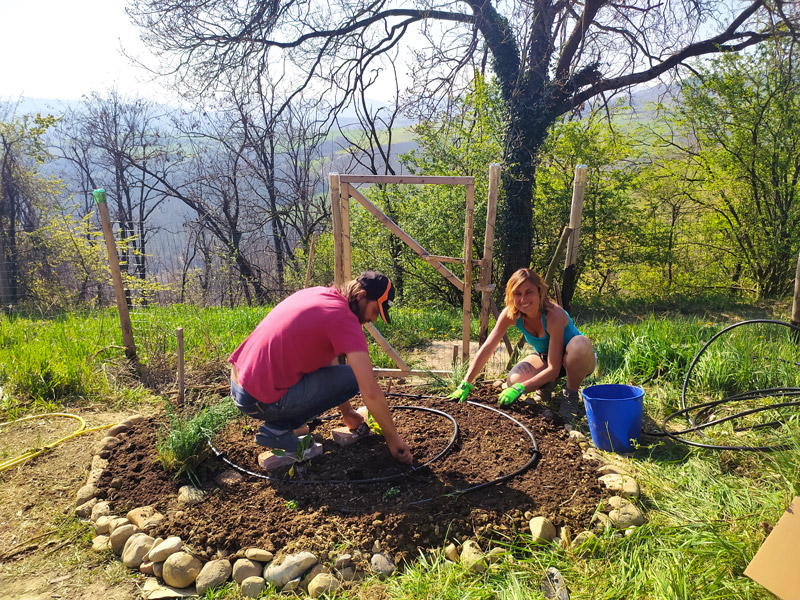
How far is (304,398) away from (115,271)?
278cm

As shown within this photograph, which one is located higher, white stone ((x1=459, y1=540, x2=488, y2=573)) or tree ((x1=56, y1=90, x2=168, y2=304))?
tree ((x1=56, y1=90, x2=168, y2=304))

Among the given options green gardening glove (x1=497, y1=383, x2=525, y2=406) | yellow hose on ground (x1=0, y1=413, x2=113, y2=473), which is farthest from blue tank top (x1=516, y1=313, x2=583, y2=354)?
yellow hose on ground (x1=0, y1=413, x2=113, y2=473)

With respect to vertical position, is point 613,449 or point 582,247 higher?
point 582,247

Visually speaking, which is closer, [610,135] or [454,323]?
[454,323]

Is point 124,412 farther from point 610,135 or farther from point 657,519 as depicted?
point 610,135

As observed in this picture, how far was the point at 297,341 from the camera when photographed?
263 centimetres

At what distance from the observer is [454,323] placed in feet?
20.6

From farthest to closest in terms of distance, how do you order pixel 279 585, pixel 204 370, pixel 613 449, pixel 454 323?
pixel 454 323
pixel 204 370
pixel 613 449
pixel 279 585

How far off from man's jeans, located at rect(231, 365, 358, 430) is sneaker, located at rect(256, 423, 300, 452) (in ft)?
0.11

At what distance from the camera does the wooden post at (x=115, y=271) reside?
14.8 feet

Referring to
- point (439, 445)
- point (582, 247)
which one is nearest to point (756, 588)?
point (439, 445)

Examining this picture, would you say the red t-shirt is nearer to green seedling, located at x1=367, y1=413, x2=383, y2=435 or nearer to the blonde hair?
green seedling, located at x1=367, y1=413, x2=383, y2=435

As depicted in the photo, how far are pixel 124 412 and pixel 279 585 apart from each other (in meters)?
2.60

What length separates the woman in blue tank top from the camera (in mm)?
3291
